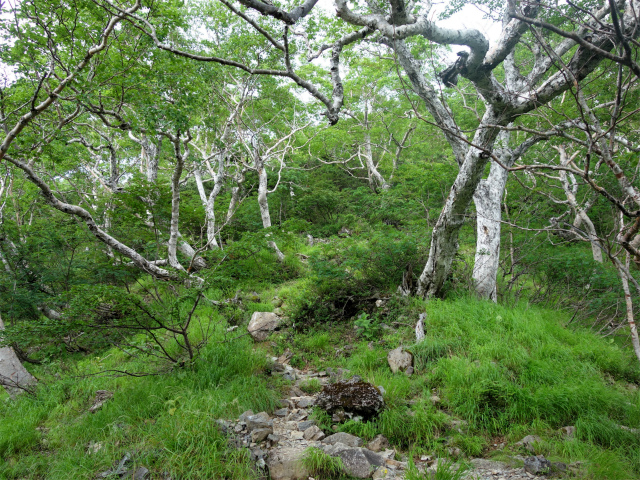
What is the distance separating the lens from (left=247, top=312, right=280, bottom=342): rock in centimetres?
581

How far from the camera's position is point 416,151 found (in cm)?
1677

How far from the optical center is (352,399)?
3502 mm

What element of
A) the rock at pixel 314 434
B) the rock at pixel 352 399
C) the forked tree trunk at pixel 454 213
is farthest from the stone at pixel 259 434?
the forked tree trunk at pixel 454 213

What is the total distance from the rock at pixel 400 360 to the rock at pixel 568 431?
1697 mm

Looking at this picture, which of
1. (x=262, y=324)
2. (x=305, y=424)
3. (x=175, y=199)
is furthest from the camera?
(x=262, y=324)

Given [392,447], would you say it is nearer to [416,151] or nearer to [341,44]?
[341,44]

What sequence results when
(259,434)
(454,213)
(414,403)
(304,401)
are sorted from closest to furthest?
(259,434) < (414,403) < (304,401) < (454,213)

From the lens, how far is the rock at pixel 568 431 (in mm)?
2961

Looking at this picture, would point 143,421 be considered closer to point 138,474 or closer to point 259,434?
point 138,474

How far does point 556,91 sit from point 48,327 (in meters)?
6.11

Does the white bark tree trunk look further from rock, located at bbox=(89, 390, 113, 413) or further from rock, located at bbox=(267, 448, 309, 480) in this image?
rock, located at bbox=(267, 448, 309, 480)

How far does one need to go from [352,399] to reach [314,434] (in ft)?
1.78

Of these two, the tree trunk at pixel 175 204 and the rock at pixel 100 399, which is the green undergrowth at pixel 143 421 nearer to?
the rock at pixel 100 399

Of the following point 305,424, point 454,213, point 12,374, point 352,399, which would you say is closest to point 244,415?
point 305,424
